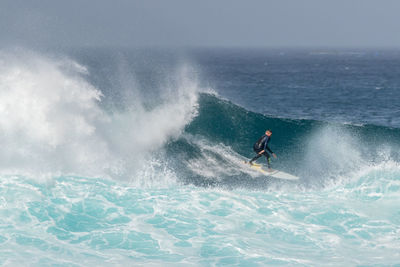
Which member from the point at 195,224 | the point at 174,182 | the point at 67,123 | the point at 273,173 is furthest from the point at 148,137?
the point at 195,224

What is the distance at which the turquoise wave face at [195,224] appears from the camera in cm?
1238

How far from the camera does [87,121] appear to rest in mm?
21484

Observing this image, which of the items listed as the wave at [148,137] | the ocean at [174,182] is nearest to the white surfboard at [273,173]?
the ocean at [174,182]

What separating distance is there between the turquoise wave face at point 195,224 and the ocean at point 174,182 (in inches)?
2.4

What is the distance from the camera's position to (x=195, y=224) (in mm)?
14398

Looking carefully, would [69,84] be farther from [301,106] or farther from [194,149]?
[301,106]

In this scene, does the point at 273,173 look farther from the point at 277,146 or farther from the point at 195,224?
the point at 195,224

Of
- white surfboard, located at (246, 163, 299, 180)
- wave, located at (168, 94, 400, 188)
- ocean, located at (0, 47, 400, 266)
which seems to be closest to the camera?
ocean, located at (0, 47, 400, 266)

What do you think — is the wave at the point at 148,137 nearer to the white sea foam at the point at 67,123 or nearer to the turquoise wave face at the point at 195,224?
the white sea foam at the point at 67,123

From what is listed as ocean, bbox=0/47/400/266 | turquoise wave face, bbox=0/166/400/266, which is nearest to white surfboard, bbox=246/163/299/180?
ocean, bbox=0/47/400/266

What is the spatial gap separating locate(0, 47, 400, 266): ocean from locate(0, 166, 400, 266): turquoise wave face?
0.06 metres

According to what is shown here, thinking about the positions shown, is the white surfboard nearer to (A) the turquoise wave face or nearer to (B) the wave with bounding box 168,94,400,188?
(B) the wave with bounding box 168,94,400,188

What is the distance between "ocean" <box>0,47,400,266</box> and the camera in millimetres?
12852

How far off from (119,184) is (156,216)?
10.2 ft
